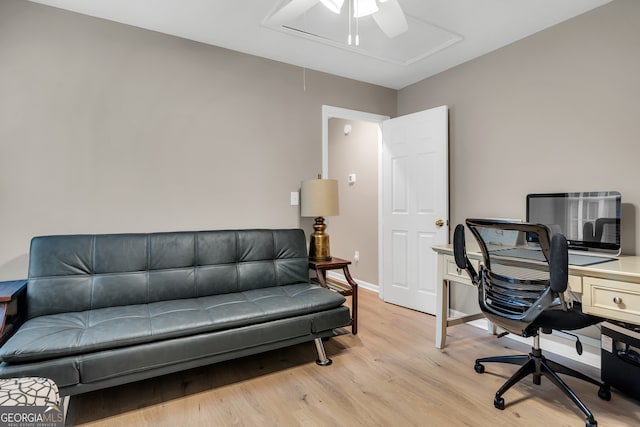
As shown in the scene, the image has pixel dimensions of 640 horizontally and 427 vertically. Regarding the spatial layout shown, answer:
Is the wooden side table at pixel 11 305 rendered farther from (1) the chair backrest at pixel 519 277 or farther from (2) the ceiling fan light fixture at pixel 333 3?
(1) the chair backrest at pixel 519 277

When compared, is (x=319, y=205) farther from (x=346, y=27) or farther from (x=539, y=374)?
(x=539, y=374)

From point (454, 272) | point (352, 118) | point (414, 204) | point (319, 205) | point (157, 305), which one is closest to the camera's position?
point (157, 305)

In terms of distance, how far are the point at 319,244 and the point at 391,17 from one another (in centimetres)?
187

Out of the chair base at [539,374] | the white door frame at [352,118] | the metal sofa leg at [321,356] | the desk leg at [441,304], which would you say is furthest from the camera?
the white door frame at [352,118]

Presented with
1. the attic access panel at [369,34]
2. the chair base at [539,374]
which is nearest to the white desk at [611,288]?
the chair base at [539,374]

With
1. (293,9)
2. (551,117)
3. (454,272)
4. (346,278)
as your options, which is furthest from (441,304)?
(293,9)

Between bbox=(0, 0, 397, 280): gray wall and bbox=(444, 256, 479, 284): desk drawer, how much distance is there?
1368 mm

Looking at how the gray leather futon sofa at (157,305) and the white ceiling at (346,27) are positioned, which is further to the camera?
the white ceiling at (346,27)

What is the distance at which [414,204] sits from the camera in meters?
3.48

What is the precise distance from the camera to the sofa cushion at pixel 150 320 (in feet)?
5.37

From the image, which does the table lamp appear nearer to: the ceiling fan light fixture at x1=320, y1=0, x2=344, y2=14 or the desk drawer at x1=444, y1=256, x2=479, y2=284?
the desk drawer at x1=444, y1=256, x2=479, y2=284

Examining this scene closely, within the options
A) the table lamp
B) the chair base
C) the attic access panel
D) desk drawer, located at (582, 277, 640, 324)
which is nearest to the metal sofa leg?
the table lamp

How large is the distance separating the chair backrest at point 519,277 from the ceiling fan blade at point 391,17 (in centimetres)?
114

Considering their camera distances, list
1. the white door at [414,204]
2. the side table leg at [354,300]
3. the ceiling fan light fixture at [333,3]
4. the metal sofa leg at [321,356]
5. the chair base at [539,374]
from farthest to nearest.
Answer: the white door at [414,204] → the side table leg at [354,300] → the metal sofa leg at [321,356] → the chair base at [539,374] → the ceiling fan light fixture at [333,3]
